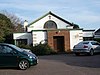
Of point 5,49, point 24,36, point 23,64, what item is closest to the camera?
point 23,64

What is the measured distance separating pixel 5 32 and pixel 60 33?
12.8 m

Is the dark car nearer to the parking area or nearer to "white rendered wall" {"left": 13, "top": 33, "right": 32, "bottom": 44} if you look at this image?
the parking area

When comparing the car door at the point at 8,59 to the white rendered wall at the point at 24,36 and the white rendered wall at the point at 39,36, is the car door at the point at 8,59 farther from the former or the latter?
the white rendered wall at the point at 24,36

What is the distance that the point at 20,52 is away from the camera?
17.4 meters

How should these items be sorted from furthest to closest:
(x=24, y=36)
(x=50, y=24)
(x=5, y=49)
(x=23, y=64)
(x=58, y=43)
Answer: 1. (x=50, y=24)
2. (x=24, y=36)
3. (x=58, y=43)
4. (x=5, y=49)
5. (x=23, y=64)

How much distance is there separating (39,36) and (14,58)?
90.7 ft

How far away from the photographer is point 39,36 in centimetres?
4475

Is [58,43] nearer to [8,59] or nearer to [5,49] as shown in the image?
[5,49]

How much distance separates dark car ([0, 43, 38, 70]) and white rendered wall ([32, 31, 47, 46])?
26899 mm

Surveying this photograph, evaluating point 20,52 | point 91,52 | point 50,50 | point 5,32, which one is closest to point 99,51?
point 91,52

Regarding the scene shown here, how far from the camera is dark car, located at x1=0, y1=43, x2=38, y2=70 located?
17078 millimetres

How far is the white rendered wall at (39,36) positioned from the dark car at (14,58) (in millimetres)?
26899

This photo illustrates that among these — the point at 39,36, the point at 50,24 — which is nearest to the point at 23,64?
the point at 39,36

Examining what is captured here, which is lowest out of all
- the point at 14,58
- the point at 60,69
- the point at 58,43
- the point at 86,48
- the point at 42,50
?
the point at 60,69
